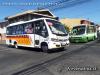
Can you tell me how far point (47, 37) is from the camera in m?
19.6

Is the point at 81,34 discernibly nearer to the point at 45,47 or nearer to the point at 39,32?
the point at 39,32

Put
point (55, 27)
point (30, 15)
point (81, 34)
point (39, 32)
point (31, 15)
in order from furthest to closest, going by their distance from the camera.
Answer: point (31, 15) < point (30, 15) < point (81, 34) < point (39, 32) < point (55, 27)

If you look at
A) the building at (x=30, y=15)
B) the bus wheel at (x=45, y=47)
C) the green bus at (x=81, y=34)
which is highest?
the building at (x=30, y=15)

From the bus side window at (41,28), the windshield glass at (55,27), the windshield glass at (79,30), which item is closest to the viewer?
the windshield glass at (55,27)

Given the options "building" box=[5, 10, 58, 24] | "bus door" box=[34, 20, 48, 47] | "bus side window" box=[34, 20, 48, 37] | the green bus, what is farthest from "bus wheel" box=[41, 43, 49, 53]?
"building" box=[5, 10, 58, 24]

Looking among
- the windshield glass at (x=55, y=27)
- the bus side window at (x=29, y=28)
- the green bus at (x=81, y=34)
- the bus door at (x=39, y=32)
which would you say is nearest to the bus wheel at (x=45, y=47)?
the bus door at (x=39, y=32)

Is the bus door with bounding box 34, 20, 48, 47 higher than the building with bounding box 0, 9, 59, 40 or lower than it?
lower

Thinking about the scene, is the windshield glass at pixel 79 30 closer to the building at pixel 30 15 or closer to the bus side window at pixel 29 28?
the bus side window at pixel 29 28

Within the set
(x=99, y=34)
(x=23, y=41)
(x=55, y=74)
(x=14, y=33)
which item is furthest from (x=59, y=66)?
(x=99, y=34)

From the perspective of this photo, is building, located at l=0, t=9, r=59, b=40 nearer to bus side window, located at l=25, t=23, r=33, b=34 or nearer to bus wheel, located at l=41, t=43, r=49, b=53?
bus side window, located at l=25, t=23, r=33, b=34

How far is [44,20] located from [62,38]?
205 cm

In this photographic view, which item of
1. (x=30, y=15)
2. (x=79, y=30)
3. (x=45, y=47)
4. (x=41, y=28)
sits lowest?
(x=45, y=47)

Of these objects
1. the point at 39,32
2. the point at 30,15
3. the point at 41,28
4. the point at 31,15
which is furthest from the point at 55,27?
the point at 31,15

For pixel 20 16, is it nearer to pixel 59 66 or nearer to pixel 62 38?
pixel 62 38
